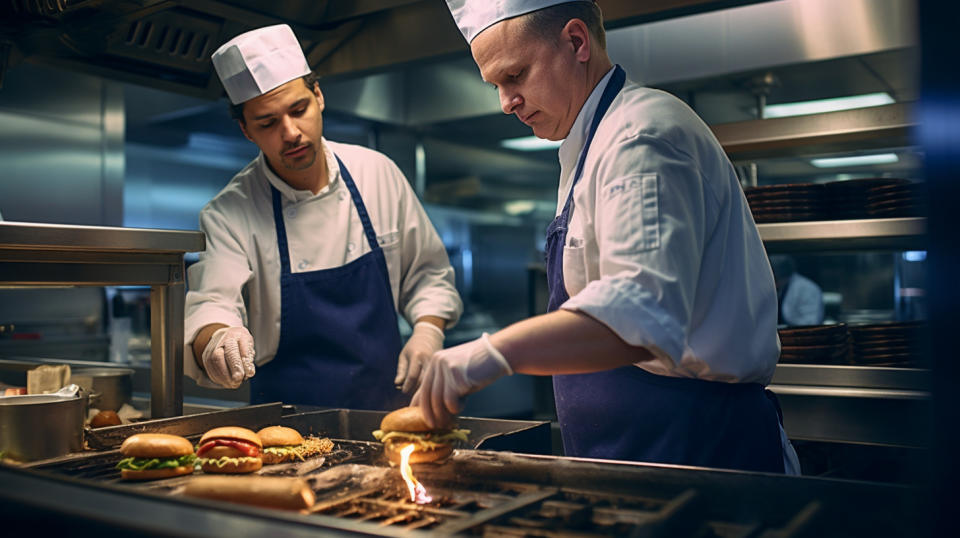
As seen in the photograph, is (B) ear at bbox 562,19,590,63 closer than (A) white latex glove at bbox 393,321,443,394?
Yes

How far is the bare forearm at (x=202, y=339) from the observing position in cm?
212

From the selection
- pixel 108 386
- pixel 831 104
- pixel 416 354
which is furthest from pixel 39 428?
pixel 831 104

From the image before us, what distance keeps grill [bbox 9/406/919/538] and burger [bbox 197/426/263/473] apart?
0.04 metres

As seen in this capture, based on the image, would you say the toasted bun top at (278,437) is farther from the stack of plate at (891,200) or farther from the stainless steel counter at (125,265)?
the stack of plate at (891,200)

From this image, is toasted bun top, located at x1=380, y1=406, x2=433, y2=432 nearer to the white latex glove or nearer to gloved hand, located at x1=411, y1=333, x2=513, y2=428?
gloved hand, located at x1=411, y1=333, x2=513, y2=428

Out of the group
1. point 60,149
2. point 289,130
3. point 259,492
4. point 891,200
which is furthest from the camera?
point 60,149

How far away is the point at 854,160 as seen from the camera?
6605 mm

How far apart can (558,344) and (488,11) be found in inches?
27.8

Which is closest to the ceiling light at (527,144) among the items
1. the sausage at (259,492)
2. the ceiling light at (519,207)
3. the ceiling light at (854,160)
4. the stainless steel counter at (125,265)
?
the ceiling light at (519,207)

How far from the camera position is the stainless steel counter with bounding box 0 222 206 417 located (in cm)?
165

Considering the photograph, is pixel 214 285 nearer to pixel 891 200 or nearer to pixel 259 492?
pixel 259 492

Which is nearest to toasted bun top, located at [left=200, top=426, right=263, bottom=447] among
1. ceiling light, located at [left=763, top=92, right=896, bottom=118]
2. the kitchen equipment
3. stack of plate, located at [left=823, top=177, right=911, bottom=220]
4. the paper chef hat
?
the kitchen equipment

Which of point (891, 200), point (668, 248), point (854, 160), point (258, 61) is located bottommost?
point (668, 248)

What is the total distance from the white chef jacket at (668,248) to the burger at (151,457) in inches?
28.9
